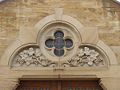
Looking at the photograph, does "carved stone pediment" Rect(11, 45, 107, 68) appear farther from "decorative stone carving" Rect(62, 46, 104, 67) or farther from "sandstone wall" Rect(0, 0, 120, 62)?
"sandstone wall" Rect(0, 0, 120, 62)

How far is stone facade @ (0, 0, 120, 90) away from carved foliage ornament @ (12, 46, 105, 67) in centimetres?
17

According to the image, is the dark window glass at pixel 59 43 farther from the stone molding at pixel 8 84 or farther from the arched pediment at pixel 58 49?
the stone molding at pixel 8 84

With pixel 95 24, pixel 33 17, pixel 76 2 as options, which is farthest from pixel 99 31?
pixel 33 17

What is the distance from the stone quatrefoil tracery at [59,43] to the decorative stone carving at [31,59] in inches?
17.6

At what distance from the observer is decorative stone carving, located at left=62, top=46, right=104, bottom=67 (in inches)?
489

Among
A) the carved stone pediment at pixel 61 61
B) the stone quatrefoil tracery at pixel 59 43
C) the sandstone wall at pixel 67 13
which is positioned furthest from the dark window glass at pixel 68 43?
the sandstone wall at pixel 67 13

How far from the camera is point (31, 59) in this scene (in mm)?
12445

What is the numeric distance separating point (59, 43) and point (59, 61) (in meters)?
0.69

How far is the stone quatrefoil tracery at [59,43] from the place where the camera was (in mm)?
12733

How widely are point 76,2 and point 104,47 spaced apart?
1778mm

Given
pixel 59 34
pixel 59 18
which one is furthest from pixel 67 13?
pixel 59 34

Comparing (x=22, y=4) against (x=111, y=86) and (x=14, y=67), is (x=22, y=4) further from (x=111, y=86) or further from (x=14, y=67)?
(x=111, y=86)

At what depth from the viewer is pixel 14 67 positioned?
488 inches

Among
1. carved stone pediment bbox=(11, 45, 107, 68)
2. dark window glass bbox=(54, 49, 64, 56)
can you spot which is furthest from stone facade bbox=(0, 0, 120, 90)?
dark window glass bbox=(54, 49, 64, 56)
